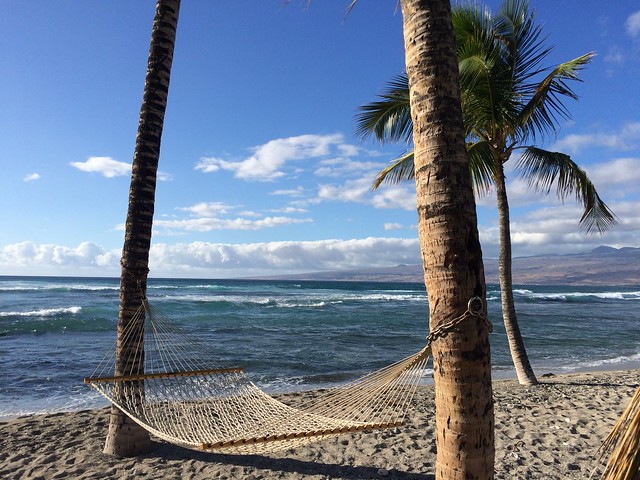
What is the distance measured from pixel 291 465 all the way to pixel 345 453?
50 cm

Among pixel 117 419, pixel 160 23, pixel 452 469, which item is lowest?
pixel 117 419

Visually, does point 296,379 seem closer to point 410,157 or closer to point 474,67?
point 410,157

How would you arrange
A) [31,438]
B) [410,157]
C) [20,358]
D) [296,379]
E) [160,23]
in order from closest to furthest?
[160,23] → [31,438] → [410,157] → [296,379] → [20,358]

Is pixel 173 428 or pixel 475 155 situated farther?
pixel 475 155

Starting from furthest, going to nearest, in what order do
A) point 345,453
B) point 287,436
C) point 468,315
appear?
point 345,453, point 287,436, point 468,315

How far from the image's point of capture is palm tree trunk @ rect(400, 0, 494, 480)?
160 centimetres

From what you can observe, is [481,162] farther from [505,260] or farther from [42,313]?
[42,313]

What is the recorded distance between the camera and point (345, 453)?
391 cm

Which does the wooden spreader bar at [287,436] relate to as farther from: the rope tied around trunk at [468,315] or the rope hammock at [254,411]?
the rope tied around trunk at [468,315]

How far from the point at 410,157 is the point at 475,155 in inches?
36.2

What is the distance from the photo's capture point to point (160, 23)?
410cm

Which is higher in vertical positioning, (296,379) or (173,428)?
(173,428)

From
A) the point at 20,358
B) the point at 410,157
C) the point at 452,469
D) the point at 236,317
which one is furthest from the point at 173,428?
the point at 236,317

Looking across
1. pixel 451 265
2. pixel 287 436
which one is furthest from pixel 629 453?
pixel 287 436
